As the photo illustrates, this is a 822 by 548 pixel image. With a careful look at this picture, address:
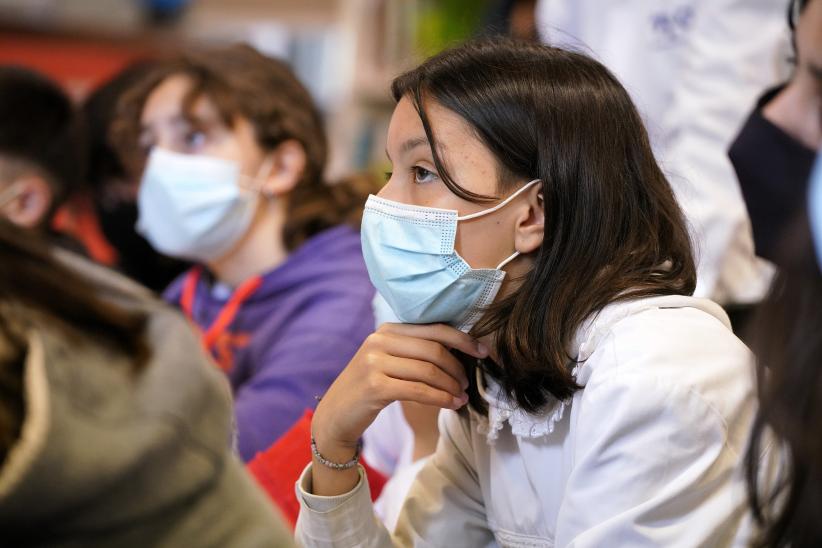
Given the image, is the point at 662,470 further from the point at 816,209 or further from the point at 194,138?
the point at 194,138

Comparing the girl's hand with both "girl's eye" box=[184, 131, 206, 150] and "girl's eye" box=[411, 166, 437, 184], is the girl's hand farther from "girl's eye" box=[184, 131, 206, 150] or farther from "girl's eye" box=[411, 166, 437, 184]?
"girl's eye" box=[184, 131, 206, 150]

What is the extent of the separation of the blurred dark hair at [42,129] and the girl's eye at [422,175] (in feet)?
4.43

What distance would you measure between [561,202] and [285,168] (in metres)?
0.98

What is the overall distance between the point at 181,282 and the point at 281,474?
2.99 ft

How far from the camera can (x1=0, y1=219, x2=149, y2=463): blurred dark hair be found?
2.13ft

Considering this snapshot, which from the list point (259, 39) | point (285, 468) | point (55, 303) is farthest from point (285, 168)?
point (259, 39)

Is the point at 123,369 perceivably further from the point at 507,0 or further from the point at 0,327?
the point at 507,0

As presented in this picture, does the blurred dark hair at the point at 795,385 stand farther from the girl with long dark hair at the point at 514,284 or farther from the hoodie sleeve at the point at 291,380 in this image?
the hoodie sleeve at the point at 291,380

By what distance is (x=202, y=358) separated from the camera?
2.25 ft

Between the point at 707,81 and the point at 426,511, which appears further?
the point at 707,81

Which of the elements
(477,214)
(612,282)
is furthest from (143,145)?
(612,282)

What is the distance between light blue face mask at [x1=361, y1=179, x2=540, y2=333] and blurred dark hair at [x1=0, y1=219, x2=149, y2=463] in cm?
43

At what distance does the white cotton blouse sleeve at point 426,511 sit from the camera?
3.64 ft

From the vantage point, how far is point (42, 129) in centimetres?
220
